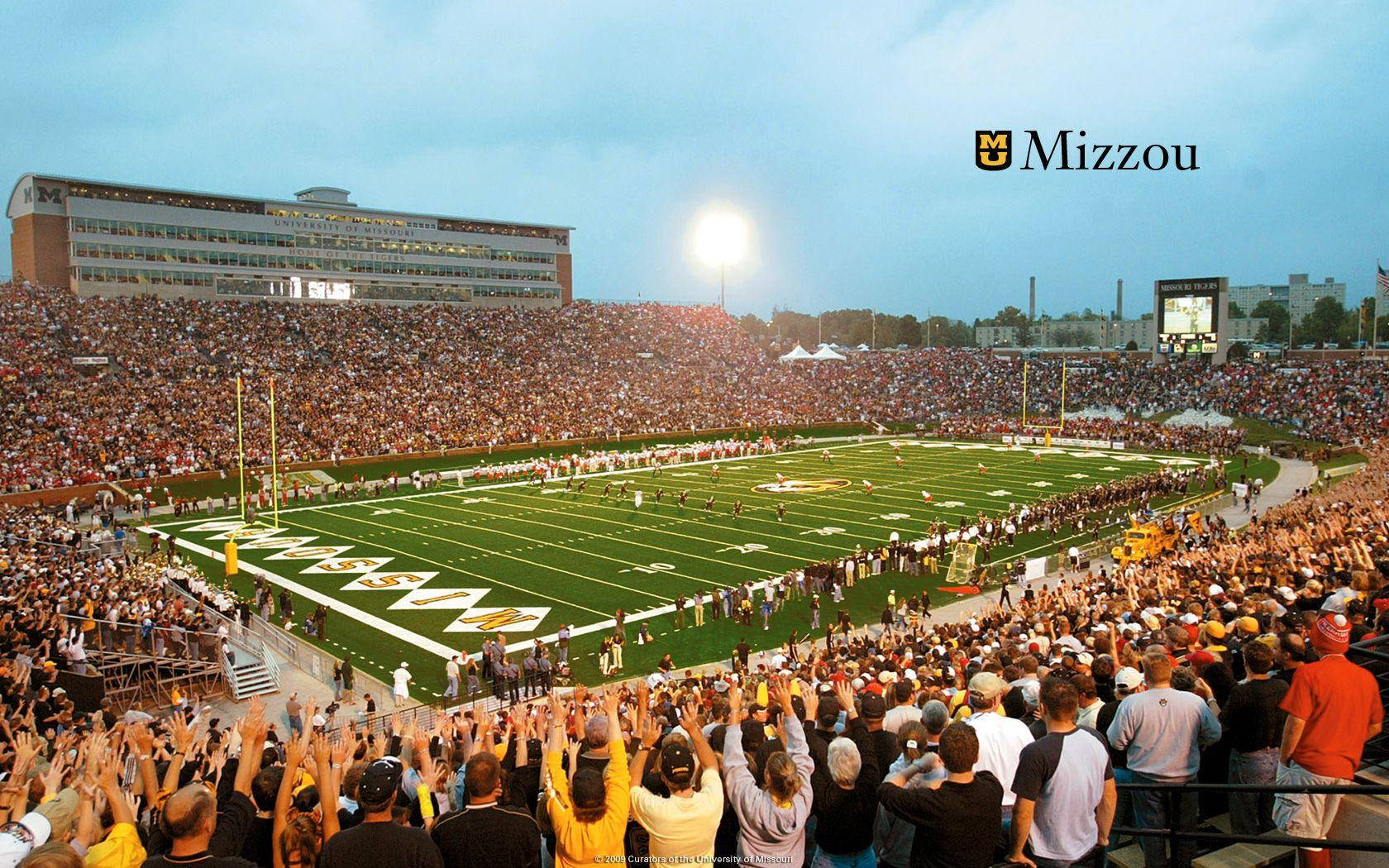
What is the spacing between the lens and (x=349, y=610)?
22281 millimetres

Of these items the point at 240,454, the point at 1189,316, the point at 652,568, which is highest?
the point at 1189,316

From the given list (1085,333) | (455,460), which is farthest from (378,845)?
(1085,333)

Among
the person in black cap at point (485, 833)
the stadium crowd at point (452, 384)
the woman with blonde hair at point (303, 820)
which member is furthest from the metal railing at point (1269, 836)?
the stadium crowd at point (452, 384)

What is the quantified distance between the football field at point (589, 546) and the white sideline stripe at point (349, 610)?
61 mm

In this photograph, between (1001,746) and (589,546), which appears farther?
(589,546)

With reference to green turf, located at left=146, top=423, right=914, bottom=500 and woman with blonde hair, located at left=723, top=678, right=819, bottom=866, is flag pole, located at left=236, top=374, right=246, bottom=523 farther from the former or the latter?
woman with blonde hair, located at left=723, top=678, right=819, bottom=866

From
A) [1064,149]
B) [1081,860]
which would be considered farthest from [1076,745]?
[1064,149]

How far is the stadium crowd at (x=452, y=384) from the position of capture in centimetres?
4094

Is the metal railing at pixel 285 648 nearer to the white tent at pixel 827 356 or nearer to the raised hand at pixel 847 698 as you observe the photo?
the raised hand at pixel 847 698

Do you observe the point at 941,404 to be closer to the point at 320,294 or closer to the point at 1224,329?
the point at 1224,329

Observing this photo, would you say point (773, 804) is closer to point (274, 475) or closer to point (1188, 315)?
point (274, 475)

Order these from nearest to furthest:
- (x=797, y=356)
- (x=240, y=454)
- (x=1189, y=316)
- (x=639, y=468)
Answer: (x=240, y=454) < (x=639, y=468) < (x=1189, y=316) < (x=797, y=356)

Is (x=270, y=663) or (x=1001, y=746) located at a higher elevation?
(x=1001, y=746)

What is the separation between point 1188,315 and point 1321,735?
65.6 metres
